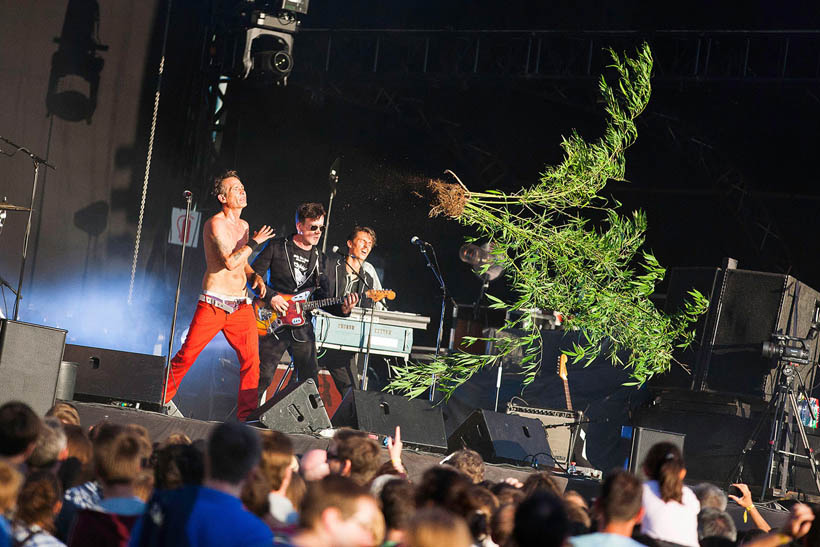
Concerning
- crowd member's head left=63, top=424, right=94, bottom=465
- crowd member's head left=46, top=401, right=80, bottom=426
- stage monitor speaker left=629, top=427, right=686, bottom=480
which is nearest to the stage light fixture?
stage monitor speaker left=629, top=427, right=686, bottom=480

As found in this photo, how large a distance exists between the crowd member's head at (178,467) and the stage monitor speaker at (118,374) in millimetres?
4236

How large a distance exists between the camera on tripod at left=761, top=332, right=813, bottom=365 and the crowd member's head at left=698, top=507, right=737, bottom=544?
3.27m

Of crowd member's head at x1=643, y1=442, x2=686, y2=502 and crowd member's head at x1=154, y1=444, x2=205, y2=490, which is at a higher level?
crowd member's head at x1=643, y1=442, x2=686, y2=502

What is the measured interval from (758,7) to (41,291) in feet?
32.3

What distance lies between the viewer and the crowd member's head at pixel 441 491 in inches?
147

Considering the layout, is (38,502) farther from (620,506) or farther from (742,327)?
(742,327)

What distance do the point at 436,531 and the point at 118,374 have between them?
6.11 metres

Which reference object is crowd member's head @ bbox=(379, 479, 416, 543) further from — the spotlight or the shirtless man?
the spotlight

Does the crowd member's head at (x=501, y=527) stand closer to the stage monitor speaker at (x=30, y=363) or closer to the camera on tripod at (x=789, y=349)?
the stage monitor speaker at (x=30, y=363)

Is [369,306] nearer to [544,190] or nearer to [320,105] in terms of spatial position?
[544,190]

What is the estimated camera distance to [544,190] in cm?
891

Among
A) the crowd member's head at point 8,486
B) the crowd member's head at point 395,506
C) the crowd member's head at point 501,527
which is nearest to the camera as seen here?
the crowd member's head at point 8,486

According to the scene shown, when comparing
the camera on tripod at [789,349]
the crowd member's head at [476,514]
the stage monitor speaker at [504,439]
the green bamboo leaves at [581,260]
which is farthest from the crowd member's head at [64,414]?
the camera on tripod at [789,349]

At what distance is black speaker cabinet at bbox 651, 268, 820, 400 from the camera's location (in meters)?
8.86
